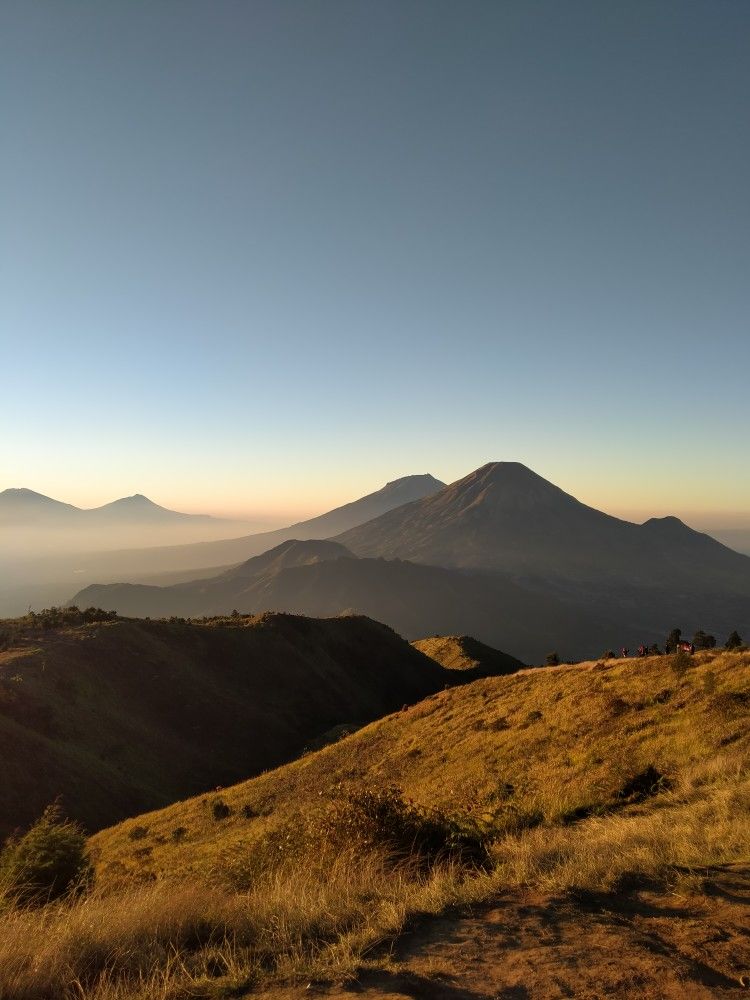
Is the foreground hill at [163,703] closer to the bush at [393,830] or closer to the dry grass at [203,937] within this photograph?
the bush at [393,830]

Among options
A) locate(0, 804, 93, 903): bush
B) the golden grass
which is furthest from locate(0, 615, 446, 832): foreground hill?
locate(0, 804, 93, 903): bush

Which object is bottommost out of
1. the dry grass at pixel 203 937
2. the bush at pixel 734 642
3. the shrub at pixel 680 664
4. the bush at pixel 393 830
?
the bush at pixel 734 642

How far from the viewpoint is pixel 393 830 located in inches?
377

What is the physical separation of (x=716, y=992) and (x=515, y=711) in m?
21.2

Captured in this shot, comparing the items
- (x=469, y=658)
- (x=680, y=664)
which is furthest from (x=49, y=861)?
(x=469, y=658)

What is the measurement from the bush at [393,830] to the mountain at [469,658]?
63069 millimetres

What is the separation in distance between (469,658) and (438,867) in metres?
71.6

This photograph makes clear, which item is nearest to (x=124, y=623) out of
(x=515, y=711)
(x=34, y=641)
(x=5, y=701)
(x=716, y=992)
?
(x=34, y=641)

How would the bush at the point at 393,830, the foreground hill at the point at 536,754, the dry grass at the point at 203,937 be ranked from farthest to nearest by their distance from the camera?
the foreground hill at the point at 536,754 < the bush at the point at 393,830 < the dry grass at the point at 203,937

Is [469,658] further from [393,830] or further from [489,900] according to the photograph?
[489,900]

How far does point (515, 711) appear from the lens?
2503 cm

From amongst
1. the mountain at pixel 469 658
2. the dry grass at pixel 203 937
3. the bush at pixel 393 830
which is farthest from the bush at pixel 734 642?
the mountain at pixel 469 658

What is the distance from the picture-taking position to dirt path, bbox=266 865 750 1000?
16.1 ft

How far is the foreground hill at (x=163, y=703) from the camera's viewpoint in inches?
1389
